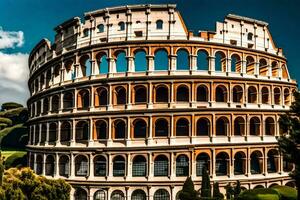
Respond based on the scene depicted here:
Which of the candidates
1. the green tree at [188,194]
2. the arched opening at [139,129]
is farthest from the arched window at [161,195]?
the arched opening at [139,129]

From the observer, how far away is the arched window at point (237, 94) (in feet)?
117

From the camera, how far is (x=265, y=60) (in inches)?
1532

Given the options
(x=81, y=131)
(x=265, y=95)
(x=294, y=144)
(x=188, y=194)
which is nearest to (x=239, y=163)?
(x=265, y=95)

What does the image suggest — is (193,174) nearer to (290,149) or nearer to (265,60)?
(290,149)

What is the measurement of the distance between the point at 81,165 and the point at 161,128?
9.90 meters

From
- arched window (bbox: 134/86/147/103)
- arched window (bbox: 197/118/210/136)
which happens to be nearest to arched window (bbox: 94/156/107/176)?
arched window (bbox: 134/86/147/103)

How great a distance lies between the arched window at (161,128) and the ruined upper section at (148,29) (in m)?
9.04

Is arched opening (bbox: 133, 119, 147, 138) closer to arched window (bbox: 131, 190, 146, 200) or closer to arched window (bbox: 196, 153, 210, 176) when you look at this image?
arched window (bbox: 131, 190, 146, 200)

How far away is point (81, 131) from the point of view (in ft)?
116

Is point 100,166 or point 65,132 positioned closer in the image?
point 100,166

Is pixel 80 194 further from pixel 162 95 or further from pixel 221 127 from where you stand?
pixel 221 127

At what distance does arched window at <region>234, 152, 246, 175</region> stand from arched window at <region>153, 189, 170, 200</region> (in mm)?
8343

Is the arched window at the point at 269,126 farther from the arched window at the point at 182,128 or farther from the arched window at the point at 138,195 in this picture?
the arched window at the point at 138,195

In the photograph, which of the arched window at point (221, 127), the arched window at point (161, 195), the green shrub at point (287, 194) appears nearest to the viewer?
the green shrub at point (287, 194)
